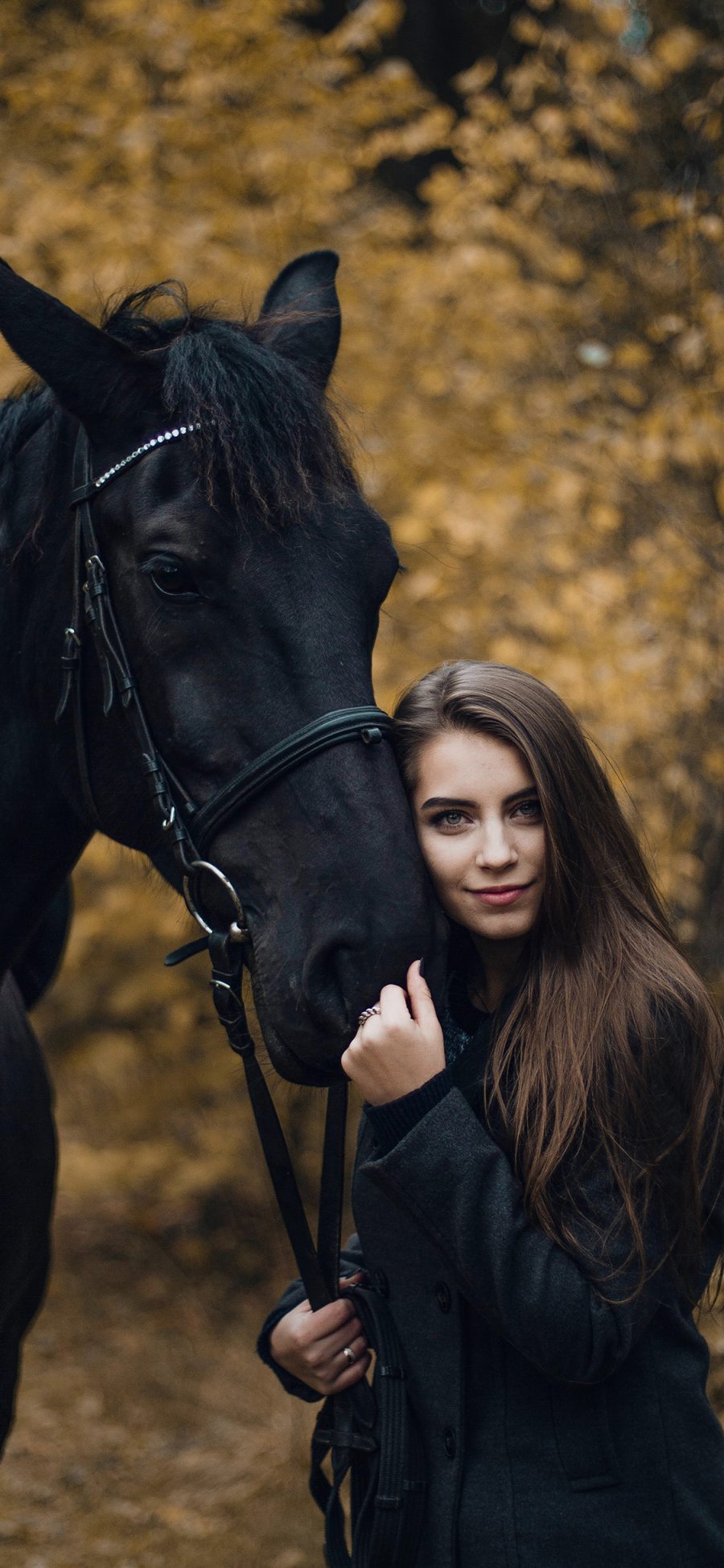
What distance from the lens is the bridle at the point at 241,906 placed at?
5.39 feet

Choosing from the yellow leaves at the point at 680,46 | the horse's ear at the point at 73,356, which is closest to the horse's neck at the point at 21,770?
the horse's ear at the point at 73,356

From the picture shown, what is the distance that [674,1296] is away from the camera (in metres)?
1.59

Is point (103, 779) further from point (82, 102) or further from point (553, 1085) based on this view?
point (82, 102)

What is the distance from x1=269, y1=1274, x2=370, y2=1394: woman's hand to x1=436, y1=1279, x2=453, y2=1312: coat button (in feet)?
0.67

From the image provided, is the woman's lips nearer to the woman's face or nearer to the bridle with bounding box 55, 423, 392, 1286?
the woman's face

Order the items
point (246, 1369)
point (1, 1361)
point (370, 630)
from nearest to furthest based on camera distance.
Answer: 1. point (370, 630)
2. point (1, 1361)
3. point (246, 1369)

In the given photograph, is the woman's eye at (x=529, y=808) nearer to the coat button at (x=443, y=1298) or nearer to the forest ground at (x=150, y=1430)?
the coat button at (x=443, y=1298)

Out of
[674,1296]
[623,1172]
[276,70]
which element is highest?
[276,70]

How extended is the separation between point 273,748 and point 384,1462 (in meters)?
0.94

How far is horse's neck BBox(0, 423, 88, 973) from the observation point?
81.7 inches

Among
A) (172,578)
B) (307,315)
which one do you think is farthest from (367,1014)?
(307,315)

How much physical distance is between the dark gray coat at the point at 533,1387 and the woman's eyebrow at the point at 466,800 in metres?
0.36

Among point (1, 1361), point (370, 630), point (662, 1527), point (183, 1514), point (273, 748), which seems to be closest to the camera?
point (662, 1527)

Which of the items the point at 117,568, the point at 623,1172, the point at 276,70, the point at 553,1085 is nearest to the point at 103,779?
the point at 117,568
